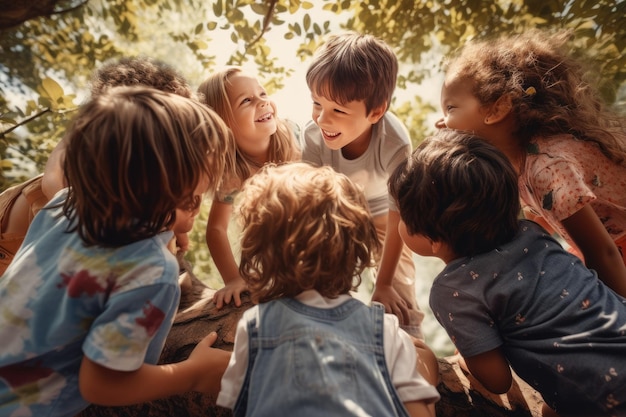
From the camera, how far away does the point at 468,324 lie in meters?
1.54

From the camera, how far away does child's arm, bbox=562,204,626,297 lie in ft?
6.03

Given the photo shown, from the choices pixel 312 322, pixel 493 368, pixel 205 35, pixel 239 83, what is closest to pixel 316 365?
pixel 312 322

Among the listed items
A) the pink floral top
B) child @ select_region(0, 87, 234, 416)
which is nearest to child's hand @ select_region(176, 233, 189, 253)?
child @ select_region(0, 87, 234, 416)

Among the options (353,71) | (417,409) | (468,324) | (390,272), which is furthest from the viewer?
(390,272)

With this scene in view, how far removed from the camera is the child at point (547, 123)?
6.21 ft

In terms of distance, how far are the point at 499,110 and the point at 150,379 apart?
197 centimetres

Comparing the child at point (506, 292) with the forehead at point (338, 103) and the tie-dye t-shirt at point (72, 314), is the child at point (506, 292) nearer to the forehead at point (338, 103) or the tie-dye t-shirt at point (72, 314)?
the forehead at point (338, 103)

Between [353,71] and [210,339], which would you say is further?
[353,71]

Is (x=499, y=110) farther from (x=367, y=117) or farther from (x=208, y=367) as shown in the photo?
(x=208, y=367)

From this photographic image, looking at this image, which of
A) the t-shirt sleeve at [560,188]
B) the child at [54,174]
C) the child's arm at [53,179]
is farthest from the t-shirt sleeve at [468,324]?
the child's arm at [53,179]

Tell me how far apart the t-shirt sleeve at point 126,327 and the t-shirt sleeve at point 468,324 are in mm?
1029

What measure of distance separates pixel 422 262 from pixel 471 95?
453cm

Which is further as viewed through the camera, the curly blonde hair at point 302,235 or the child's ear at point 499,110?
the child's ear at point 499,110

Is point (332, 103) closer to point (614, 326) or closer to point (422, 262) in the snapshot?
point (614, 326)
